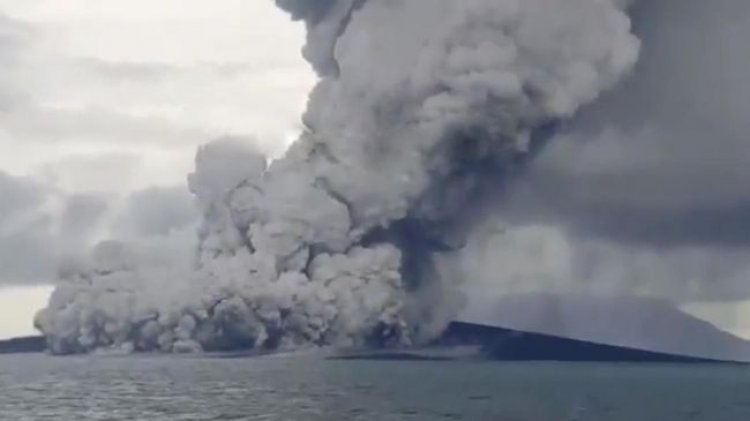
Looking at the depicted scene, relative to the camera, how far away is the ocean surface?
77.4 m

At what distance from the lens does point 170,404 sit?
8750 cm

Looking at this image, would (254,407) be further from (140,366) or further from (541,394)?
(140,366)

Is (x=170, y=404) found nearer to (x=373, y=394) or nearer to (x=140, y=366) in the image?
(x=373, y=394)

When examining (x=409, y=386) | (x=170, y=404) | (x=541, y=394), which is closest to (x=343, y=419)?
(x=170, y=404)

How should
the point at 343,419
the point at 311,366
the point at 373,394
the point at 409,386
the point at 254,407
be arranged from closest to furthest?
the point at 343,419, the point at 254,407, the point at 373,394, the point at 409,386, the point at 311,366

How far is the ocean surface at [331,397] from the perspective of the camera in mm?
77350

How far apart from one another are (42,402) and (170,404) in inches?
502

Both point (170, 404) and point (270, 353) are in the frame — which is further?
point (270, 353)

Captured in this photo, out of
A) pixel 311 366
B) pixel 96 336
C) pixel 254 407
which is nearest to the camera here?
pixel 254 407

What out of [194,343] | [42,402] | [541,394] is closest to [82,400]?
[42,402]

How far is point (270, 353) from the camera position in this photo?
17825 cm

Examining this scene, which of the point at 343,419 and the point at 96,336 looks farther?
the point at 96,336

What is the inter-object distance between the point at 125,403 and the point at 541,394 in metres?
37.5

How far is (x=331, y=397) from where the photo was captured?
95812 mm
